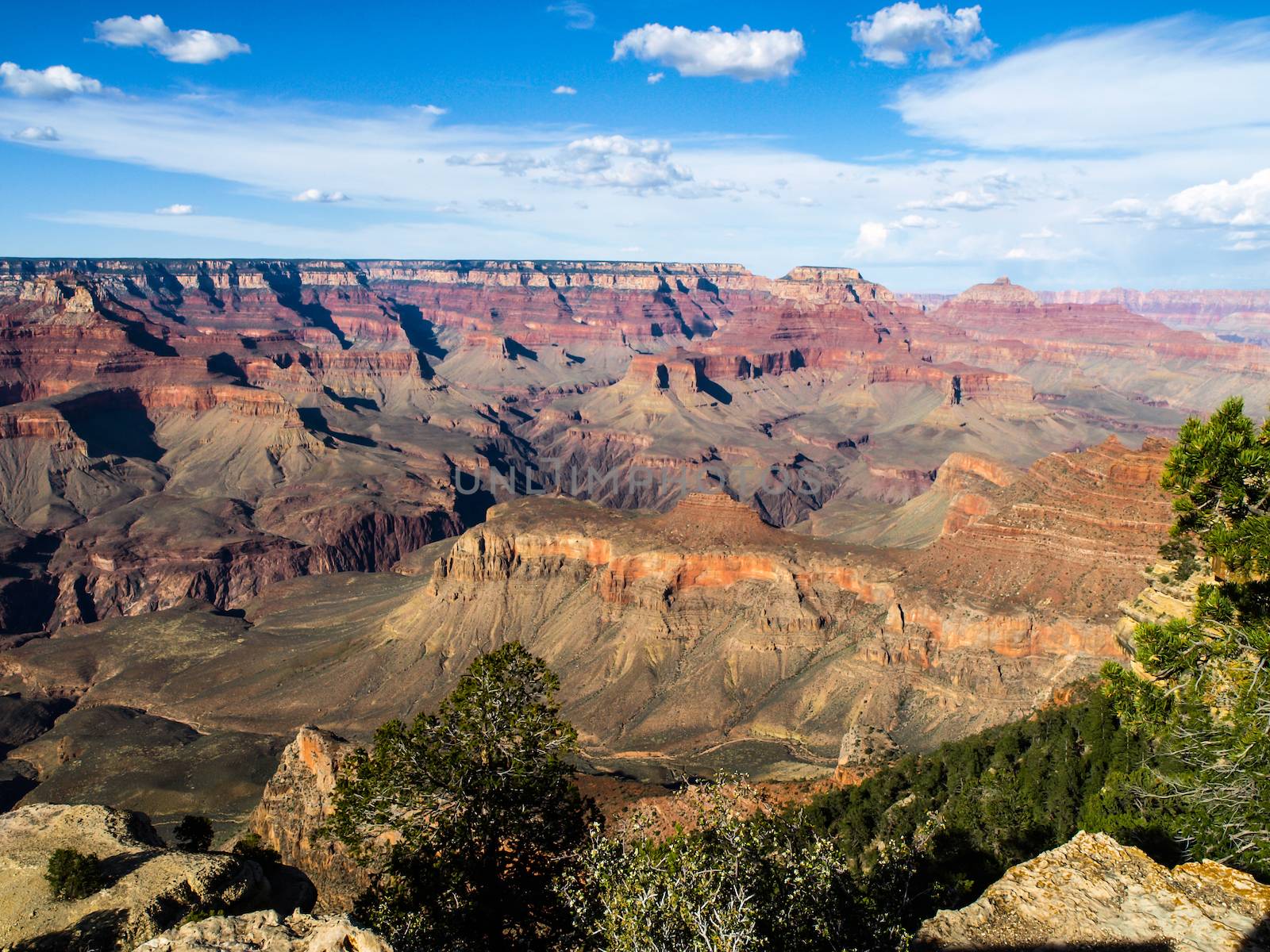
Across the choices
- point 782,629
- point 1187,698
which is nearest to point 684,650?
point 782,629

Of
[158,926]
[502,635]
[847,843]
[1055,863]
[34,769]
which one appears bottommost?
[34,769]

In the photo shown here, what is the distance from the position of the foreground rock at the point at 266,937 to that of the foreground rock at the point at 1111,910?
1264 cm

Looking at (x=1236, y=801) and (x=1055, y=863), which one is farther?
(x=1236, y=801)

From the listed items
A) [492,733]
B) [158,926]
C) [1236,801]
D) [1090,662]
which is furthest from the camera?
[1090,662]

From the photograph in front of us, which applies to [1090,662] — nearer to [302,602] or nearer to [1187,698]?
[1187,698]

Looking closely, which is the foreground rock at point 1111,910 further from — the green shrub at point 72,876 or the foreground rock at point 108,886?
the green shrub at point 72,876

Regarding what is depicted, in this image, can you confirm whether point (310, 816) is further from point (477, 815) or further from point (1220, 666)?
point (1220, 666)

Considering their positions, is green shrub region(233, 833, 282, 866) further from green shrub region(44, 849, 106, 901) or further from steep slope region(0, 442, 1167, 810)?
steep slope region(0, 442, 1167, 810)

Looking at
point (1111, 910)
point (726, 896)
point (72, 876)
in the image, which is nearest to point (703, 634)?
point (72, 876)

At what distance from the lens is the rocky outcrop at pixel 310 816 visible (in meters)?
45.2

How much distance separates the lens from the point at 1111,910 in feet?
65.9

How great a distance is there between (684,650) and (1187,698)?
71871 mm

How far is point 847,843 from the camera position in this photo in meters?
45.7

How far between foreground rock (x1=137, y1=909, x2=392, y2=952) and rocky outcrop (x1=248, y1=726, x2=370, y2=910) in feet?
80.0
